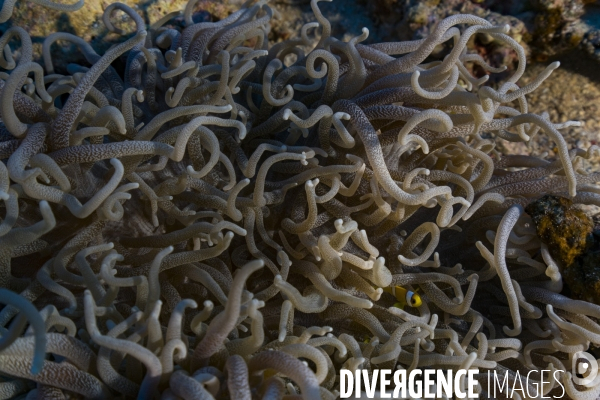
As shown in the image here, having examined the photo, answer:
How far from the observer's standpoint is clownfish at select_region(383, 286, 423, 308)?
5.76 ft

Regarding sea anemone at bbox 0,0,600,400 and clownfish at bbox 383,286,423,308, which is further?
clownfish at bbox 383,286,423,308

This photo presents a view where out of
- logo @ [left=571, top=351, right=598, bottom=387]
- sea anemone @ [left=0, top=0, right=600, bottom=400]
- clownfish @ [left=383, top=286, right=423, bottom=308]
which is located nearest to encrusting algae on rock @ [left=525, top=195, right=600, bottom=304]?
sea anemone @ [left=0, top=0, right=600, bottom=400]

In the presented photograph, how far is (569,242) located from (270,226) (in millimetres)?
1169

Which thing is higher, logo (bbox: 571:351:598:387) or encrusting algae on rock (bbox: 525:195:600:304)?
encrusting algae on rock (bbox: 525:195:600:304)

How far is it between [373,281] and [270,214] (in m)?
0.49

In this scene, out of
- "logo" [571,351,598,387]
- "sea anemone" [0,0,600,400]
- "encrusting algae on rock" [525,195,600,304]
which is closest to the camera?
"sea anemone" [0,0,600,400]

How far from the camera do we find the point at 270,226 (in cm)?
188

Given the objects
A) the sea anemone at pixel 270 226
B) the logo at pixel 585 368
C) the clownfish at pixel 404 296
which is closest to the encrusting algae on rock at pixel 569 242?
the sea anemone at pixel 270 226

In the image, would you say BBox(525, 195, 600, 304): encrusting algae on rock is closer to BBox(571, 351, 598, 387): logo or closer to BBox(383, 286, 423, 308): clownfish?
BBox(571, 351, 598, 387): logo

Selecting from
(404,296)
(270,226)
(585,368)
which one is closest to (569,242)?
(585,368)

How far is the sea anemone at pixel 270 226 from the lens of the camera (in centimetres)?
136

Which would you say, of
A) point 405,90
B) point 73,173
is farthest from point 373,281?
point 73,173

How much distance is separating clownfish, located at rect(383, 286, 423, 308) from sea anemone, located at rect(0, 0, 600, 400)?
0.05m

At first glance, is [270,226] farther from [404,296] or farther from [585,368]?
[585,368]
